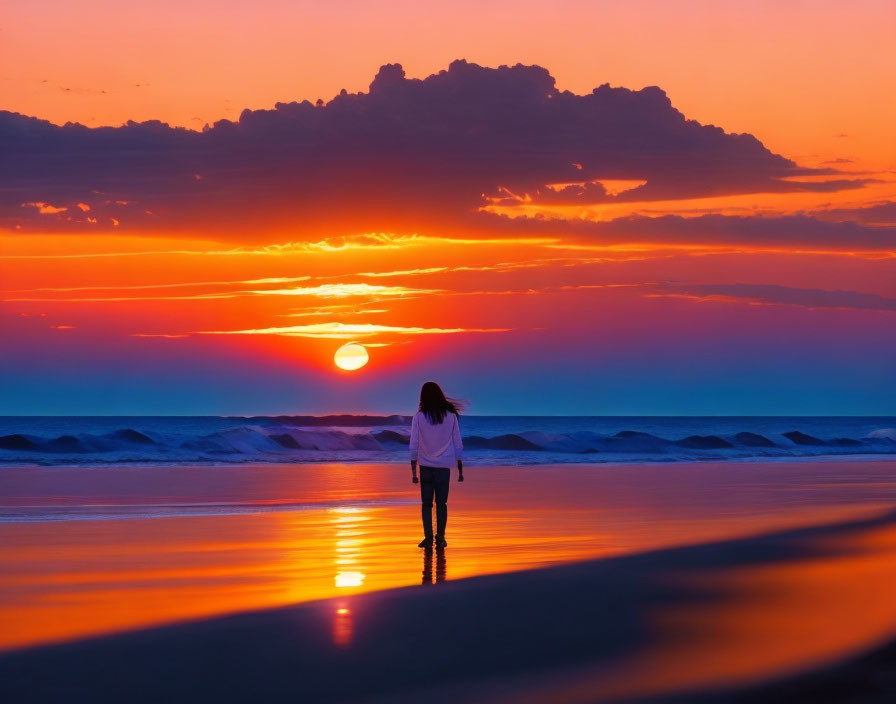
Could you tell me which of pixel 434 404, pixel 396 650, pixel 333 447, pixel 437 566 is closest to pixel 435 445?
pixel 434 404

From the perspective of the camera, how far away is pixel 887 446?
5806 cm

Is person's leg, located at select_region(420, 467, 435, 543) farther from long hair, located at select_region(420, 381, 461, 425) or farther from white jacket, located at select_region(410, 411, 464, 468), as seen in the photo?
long hair, located at select_region(420, 381, 461, 425)

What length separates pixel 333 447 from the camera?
2062 inches

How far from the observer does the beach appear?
6.69 m

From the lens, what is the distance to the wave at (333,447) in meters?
39.3

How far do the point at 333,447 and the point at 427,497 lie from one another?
3913 cm

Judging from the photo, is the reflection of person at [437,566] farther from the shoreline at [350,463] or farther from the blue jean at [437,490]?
the shoreline at [350,463]

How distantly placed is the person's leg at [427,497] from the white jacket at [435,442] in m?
0.12

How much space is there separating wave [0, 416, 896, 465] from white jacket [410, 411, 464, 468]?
23.6 metres

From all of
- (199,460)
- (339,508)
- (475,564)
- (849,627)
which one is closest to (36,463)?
(199,460)

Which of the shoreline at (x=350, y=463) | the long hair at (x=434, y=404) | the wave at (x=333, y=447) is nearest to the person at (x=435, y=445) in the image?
the long hair at (x=434, y=404)

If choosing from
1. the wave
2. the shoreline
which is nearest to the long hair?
the shoreline

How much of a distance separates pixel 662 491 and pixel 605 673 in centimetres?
1726

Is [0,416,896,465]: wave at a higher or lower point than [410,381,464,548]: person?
lower
